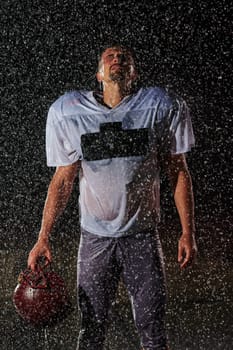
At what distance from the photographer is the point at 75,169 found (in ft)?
12.9

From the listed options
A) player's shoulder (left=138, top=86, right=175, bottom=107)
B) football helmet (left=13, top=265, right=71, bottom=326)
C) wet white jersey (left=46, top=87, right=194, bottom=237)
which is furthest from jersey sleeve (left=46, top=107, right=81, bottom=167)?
football helmet (left=13, top=265, right=71, bottom=326)

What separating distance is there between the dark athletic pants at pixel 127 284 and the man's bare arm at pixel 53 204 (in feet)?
0.74

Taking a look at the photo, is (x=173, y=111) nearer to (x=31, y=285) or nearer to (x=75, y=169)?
(x=75, y=169)

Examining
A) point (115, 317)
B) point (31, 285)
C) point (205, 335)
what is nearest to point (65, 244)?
point (115, 317)

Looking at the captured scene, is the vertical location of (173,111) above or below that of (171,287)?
above

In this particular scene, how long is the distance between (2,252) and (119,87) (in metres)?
4.93

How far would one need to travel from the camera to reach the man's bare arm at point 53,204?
393cm

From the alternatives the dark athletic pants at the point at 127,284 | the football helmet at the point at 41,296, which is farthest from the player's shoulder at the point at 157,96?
the football helmet at the point at 41,296

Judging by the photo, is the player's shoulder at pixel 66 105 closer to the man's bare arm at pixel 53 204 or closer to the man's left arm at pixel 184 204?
the man's bare arm at pixel 53 204

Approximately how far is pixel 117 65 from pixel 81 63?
709cm

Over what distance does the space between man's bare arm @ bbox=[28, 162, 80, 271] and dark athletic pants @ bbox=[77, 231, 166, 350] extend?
0.23 meters

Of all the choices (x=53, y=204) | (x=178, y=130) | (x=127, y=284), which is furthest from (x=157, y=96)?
(x=127, y=284)

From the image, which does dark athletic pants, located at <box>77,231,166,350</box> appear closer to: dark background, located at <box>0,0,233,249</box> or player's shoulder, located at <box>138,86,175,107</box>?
player's shoulder, located at <box>138,86,175,107</box>

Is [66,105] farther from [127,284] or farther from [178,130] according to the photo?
[127,284]
